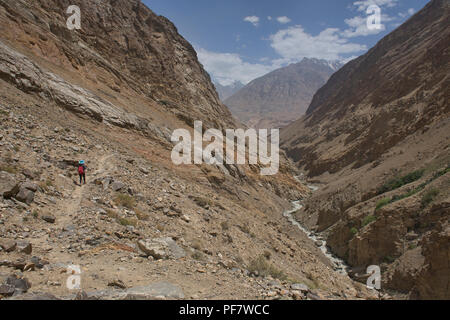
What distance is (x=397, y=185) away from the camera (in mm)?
20438

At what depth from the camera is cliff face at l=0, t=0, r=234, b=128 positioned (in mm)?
15594

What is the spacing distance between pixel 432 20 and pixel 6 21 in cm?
8601

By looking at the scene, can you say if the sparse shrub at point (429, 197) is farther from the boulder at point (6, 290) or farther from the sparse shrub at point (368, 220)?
the boulder at point (6, 290)

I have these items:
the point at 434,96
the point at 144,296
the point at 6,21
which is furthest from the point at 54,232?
the point at 434,96

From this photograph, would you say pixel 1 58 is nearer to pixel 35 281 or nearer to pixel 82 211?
pixel 82 211

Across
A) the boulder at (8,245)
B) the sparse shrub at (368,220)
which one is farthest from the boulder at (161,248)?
the sparse shrub at (368,220)

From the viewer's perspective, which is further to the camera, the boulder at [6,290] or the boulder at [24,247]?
the boulder at [24,247]

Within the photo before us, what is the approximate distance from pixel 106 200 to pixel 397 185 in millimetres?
21497

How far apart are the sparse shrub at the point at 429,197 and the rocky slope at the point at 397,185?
51 mm

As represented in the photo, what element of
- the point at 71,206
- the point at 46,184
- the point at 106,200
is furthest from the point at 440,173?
the point at 46,184

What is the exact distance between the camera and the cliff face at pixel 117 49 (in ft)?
51.2

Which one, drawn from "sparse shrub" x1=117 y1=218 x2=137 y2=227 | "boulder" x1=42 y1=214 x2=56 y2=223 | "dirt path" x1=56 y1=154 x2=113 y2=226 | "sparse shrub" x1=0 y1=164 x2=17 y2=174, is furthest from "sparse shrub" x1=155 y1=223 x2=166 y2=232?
"sparse shrub" x1=0 y1=164 x2=17 y2=174

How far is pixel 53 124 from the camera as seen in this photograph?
10352mm

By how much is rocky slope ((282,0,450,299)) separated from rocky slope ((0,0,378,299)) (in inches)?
125
